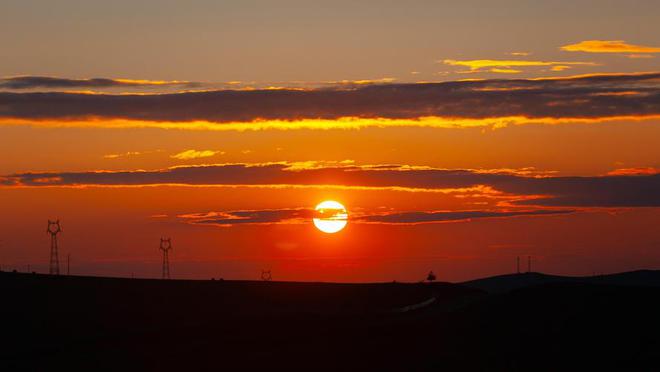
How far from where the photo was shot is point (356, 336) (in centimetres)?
6431

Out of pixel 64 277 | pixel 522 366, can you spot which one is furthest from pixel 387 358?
pixel 64 277

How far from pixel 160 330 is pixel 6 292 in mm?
44861

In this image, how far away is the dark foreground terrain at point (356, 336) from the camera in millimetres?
54406

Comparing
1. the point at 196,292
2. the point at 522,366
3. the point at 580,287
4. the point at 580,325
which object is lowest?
the point at 522,366

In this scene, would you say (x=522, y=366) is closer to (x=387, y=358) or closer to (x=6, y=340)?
(x=387, y=358)

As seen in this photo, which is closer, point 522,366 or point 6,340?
point 522,366

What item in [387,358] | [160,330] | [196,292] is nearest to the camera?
[387,358]

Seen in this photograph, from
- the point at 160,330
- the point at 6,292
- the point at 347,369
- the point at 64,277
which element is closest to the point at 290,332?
the point at 160,330

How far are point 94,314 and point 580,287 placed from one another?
39.6 metres

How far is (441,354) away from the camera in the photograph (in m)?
56.3

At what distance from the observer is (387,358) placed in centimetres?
5541

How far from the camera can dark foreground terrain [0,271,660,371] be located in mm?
54406

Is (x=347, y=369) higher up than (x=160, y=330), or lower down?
lower down

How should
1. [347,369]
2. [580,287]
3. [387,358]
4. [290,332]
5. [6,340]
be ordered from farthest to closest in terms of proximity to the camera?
[580,287]
[6,340]
[290,332]
[387,358]
[347,369]
